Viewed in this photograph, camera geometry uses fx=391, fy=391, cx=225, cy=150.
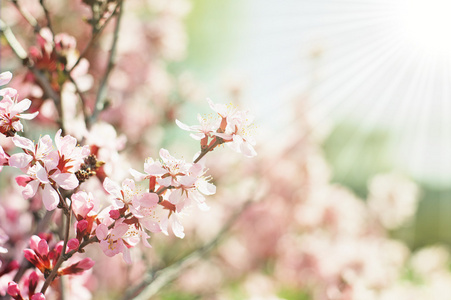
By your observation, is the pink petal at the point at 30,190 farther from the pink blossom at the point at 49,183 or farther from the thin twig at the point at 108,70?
the thin twig at the point at 108,70

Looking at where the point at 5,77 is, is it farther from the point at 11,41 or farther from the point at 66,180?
the point at 11,41

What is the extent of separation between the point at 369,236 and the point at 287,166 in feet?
3.07

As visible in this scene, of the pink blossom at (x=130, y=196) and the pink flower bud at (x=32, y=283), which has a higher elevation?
the pink blossom at (x=130, y=196)

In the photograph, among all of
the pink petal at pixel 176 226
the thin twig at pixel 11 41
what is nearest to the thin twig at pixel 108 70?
the thin twig at pixel 11 41

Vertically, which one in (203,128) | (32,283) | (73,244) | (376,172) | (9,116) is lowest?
(376,172)

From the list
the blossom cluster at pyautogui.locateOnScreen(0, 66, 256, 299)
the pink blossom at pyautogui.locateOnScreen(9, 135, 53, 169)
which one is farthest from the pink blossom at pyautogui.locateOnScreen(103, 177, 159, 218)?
the pink blossom at pyautogui.locateOnScreen(9, 135, 53, 169)

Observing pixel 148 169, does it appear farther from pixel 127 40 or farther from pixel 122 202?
pixel 127 40

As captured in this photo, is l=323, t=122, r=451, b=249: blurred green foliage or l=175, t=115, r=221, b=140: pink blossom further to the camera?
l=323, t=122, r=451, b=249: blurred green foliage

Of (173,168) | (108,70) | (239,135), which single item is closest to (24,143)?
(173,168)

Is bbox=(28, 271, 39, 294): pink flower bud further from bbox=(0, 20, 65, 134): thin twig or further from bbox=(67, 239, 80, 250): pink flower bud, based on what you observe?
bbox=(0, 20, 65, 134): thin twig

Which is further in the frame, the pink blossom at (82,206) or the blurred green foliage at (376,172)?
the blurred green foliage at (376,172)

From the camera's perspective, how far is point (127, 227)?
646mm

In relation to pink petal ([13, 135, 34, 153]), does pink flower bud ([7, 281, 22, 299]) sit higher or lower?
lower

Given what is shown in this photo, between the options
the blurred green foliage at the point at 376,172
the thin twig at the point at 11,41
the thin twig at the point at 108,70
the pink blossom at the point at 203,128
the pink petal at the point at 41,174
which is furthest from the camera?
the blurred green foliage at the point at 376,172
